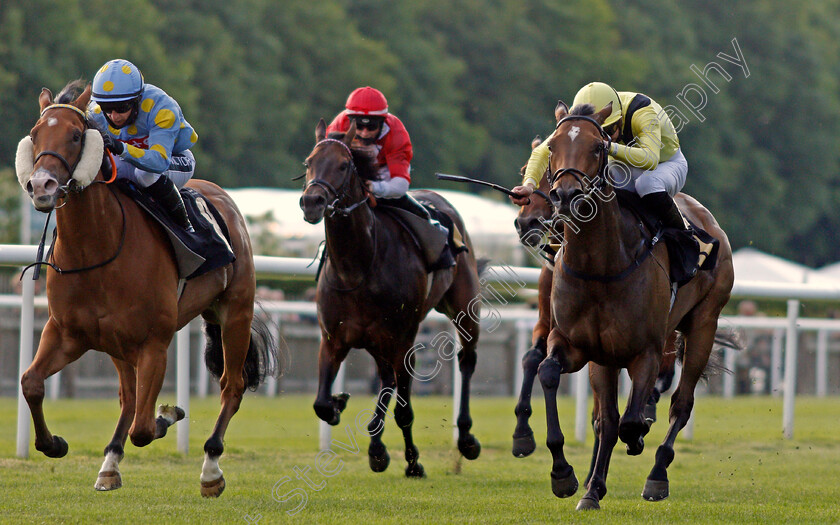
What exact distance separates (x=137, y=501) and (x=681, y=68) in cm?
2861

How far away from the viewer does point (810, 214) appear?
114 feet

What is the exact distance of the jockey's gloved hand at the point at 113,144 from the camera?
5.83 m

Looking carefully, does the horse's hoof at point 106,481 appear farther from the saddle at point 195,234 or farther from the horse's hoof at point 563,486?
the horse's hoof at point 563,486

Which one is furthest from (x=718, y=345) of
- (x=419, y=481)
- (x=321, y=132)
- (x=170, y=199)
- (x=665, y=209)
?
(x=170, y=199)

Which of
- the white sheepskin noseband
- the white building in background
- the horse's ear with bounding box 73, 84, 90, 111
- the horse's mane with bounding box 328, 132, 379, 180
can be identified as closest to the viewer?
the white sheepskin noseband

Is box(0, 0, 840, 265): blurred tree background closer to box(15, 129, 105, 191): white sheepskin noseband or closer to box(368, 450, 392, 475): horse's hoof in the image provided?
box(368, 450, 392, 475): horse's hoof

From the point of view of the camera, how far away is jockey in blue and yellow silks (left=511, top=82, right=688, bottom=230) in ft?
20.9

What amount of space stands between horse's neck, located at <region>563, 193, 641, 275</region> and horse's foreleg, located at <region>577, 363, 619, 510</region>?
0.62 meters

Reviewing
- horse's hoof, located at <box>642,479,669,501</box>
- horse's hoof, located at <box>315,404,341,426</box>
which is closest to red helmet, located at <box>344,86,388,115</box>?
horse's hoof, located at <box>315,404,341,426</box>

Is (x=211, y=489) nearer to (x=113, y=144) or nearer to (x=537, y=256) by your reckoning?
(x=113, y=144)

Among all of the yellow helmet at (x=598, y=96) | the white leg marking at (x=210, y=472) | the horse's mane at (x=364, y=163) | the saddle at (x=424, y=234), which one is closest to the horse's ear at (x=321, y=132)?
the horse's mane at (x=364, y=163)

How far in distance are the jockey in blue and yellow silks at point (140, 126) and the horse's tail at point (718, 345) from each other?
3.06 meters

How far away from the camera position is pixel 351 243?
6.94 metres

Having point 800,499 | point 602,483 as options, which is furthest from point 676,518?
point 800,499
